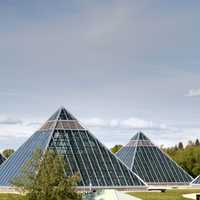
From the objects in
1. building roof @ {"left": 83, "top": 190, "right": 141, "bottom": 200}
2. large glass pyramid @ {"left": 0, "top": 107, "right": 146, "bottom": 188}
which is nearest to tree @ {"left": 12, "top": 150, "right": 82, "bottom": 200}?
building roof @ {"left": 83, "top": 190, "right": 141, "bottom": 200}

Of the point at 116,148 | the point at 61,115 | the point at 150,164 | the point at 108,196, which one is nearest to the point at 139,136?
the point at 150,164

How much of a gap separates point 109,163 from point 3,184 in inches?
526

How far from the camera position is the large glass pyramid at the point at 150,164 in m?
89.1

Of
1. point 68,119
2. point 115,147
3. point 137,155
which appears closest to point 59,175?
point 68,119

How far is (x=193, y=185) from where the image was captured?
8525cm

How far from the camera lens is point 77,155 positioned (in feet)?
225

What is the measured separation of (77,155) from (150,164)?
2617 cm

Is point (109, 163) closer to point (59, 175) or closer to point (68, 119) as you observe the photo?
point (68, 119)

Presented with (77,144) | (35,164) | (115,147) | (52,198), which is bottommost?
(52,198)

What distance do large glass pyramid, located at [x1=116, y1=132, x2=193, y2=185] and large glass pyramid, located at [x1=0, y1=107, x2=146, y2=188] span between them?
1911cm

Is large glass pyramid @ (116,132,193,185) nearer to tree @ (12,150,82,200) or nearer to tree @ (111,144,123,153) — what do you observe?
tree @ (111,144,123,153)

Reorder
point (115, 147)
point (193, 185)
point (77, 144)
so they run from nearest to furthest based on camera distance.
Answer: point (77, 144)
point (193, 185)
point (115, 147)

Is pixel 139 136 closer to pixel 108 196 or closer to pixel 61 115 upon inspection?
pixel 61 115

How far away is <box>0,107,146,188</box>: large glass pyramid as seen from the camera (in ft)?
218
